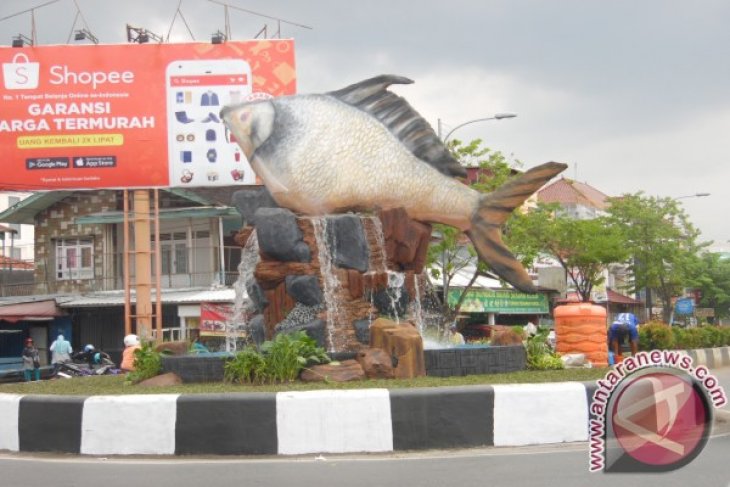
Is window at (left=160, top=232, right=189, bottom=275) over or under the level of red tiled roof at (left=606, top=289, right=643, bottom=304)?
over

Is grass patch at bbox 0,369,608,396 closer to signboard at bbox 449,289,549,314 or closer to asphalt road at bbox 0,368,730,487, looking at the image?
asphalt road at bbox 0,368,730,487

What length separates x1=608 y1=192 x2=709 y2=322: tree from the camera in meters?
34.2

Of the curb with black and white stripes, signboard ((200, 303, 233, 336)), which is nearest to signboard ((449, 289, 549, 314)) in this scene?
signboard ((200, 303, 233, 336))

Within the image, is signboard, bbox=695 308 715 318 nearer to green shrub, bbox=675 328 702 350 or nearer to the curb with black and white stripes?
green shrub, bbox=675 328 702 350

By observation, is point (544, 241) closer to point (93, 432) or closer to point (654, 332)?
point (654, 332)

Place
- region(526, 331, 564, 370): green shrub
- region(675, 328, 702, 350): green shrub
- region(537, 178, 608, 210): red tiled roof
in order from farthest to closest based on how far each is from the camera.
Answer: region(537, 178, 608, 210): red tiled roof < region(675, 328, 702, 350): green shrub < region(526, 331, 564, 370): green shrub

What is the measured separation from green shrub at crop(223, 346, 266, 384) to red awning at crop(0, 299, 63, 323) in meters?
20.1

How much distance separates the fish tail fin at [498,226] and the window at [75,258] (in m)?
23.3

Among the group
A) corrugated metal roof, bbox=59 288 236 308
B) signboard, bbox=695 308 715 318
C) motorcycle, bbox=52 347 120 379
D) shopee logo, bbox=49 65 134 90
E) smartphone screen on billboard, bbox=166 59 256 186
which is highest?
shopee logo, bbox=49 65 134 90

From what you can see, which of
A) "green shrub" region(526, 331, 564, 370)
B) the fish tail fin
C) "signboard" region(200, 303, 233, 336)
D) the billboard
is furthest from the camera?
"signboard" region(200, 303, 233, 336)

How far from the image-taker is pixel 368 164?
10.5 metres

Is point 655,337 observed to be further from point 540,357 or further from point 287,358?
point 287,358

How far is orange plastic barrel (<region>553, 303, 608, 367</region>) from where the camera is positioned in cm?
1256

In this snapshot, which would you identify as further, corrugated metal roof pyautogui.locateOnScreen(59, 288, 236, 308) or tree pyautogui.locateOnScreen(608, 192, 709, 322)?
tree pyautogui.locateOnScreen(608, 192, 709, 322)
